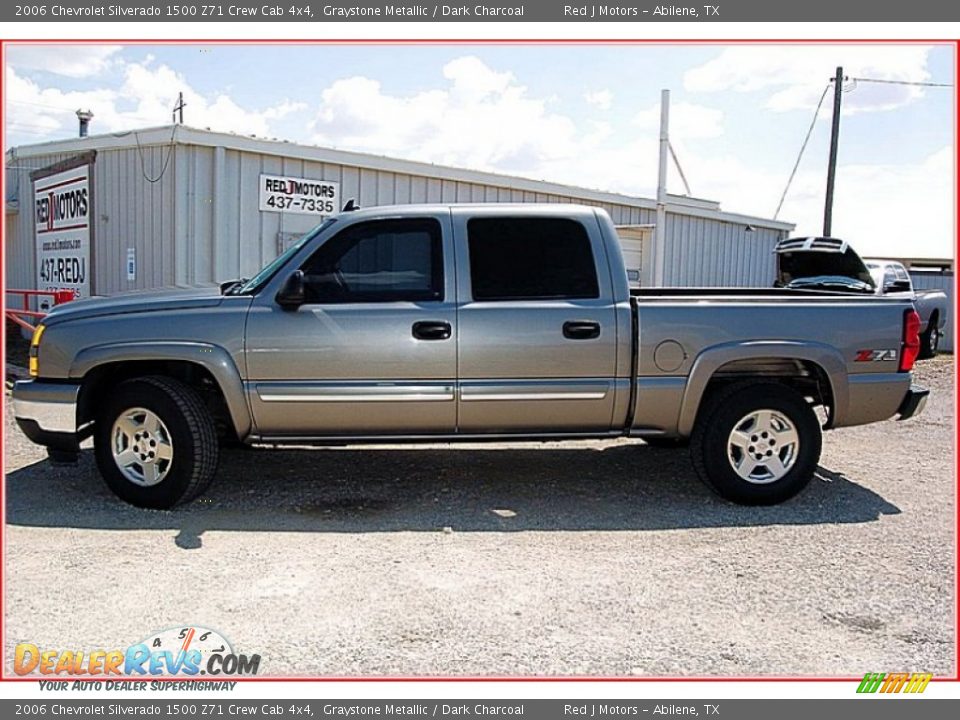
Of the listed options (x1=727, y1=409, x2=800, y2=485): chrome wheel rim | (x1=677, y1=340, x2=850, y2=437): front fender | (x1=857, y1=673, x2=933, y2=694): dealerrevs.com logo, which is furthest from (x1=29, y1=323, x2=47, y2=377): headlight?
(x1=857, y1=673, x2=933, y2=694): dealerrevs.com logo

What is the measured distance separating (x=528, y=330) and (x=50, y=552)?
122 inches

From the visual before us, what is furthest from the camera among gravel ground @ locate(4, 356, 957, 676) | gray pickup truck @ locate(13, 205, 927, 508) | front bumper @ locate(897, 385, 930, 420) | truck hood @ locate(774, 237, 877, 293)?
truck hood @ locate(774, 237, 877, 293)

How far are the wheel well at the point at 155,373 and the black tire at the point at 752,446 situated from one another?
3153 mm

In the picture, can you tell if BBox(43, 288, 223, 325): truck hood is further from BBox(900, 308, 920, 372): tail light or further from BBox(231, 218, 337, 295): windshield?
BBox(900, 308, 920, 372): tail light

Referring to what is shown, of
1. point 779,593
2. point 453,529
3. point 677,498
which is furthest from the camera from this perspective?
point 677,498

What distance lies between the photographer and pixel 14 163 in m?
15.4

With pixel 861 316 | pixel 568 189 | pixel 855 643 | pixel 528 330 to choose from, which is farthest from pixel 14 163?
pixel 855 643

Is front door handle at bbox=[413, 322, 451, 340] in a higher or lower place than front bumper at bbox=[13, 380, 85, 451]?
higher

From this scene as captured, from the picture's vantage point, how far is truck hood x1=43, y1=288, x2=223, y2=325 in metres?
5.27

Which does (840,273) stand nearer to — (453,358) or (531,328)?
(531,328)

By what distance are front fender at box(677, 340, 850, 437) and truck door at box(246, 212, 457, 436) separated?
1578mm

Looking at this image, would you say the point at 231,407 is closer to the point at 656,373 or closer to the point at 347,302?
the point at 347,302

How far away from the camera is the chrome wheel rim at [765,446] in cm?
547

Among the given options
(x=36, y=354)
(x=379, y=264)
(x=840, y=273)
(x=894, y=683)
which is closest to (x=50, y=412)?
(x=36, y=354)
